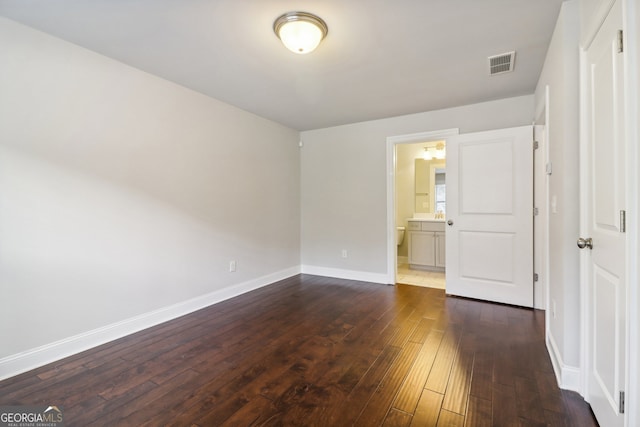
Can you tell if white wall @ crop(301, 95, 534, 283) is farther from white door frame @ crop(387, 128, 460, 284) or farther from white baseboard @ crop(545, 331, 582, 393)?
white baseboard @ crop(545, 331, 582, 393)

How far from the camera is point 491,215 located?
3.35 meters

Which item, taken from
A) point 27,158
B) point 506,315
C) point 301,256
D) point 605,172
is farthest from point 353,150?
point 27,158

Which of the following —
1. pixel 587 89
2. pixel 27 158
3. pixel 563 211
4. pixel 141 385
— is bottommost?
pixel 141 385

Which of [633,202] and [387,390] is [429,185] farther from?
[633,202]

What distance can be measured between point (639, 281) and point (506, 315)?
2.23 m

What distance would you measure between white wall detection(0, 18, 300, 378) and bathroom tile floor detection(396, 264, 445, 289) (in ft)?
8.01

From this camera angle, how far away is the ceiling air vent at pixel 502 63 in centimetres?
243

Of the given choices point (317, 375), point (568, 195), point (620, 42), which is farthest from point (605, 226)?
point (317, 375)

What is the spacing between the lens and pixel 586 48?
1.60 metres

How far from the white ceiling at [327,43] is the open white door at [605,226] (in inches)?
30.9

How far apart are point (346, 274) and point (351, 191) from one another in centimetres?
130

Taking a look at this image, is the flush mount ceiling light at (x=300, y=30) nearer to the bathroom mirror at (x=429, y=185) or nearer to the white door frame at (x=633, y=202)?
the white door frame at (x=633, y=202)

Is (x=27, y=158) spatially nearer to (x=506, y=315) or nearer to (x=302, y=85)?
(x=302, y=85)

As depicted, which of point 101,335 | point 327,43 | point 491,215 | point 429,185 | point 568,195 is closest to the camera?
point 568,195
